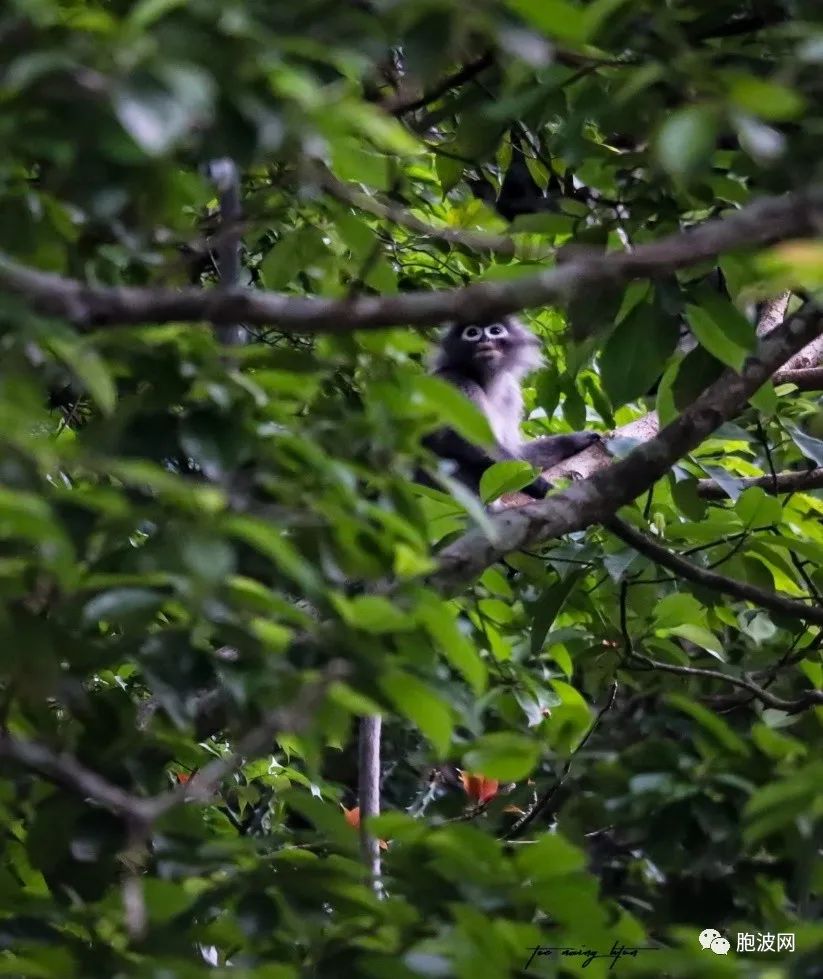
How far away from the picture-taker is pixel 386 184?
1981 mm

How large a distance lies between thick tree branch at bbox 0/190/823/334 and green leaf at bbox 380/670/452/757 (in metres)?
0.39

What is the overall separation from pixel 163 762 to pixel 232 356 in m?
0.58

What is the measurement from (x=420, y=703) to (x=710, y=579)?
1.37 meters

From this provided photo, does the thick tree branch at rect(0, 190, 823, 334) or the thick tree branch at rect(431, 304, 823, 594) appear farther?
the thick tree branch at rect(431, 304, 823, 594)

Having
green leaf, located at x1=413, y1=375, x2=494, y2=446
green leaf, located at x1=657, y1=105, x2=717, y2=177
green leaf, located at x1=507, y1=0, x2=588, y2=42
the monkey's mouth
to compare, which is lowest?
the monkey's mouth

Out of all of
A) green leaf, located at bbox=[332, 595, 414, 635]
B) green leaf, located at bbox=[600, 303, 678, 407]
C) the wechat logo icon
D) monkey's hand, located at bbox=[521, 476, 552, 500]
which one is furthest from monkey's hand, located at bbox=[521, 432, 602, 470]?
green leaf, located at bbox=[332, 595, 414, 635]

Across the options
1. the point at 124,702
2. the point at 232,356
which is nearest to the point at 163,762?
the point at 124,702

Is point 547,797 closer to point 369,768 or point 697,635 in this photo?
point 697,635

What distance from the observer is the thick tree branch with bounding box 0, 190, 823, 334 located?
1197 millimetres

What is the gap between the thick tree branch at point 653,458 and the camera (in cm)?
268

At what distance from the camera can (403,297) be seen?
4.46ft

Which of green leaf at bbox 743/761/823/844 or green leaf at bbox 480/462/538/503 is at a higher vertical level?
green leaf at bbox 743/761/823/844

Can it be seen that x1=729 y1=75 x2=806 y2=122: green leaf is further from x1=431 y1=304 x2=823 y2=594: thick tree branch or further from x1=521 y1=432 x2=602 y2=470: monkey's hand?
x1=521 y1=432 x2=602 y2=470: monkey's hand

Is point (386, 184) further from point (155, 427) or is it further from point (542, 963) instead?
point (542, 963)
